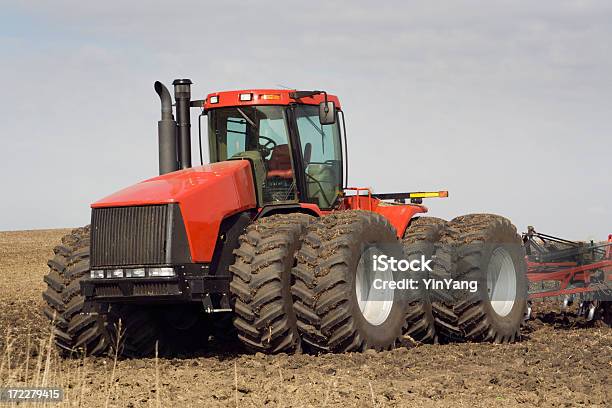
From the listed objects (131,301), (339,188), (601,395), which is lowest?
(601,395)

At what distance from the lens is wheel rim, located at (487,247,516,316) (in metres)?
13.3

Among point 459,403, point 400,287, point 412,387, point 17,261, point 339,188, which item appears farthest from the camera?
point 17,261

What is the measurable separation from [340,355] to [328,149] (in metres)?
3.04

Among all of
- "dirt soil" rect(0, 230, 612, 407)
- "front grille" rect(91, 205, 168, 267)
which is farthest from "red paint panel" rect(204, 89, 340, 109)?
"dirt soil" rect(0, 230, 612, 407)

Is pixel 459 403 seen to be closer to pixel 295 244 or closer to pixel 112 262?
pixel 295 244

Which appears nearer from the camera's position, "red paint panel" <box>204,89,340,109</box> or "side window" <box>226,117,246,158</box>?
"red paint panel" <box>204,89,340,109</box>

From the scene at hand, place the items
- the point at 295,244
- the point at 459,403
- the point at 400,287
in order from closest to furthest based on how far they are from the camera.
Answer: the point at 459,403, the point at 295,244, the point at 400,287

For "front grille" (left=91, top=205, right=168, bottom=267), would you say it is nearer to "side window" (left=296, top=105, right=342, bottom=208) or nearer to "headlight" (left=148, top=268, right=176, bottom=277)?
"headlight" (left=148, top=268, right=176, bottom=277)

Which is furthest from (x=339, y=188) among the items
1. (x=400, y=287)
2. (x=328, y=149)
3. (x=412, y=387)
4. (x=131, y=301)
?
(x=412, y=387)

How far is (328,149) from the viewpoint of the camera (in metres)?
12.7

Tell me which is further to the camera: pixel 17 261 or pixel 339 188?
pixel 17 261

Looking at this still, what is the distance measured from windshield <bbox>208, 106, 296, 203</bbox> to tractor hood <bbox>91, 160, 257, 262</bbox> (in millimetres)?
427

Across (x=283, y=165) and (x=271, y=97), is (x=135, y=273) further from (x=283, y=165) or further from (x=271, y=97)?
(x=271, y=97)

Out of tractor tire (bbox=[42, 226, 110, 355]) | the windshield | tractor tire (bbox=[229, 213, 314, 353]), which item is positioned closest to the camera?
tractor tire (bbox=[229, 213, 314, 353])
